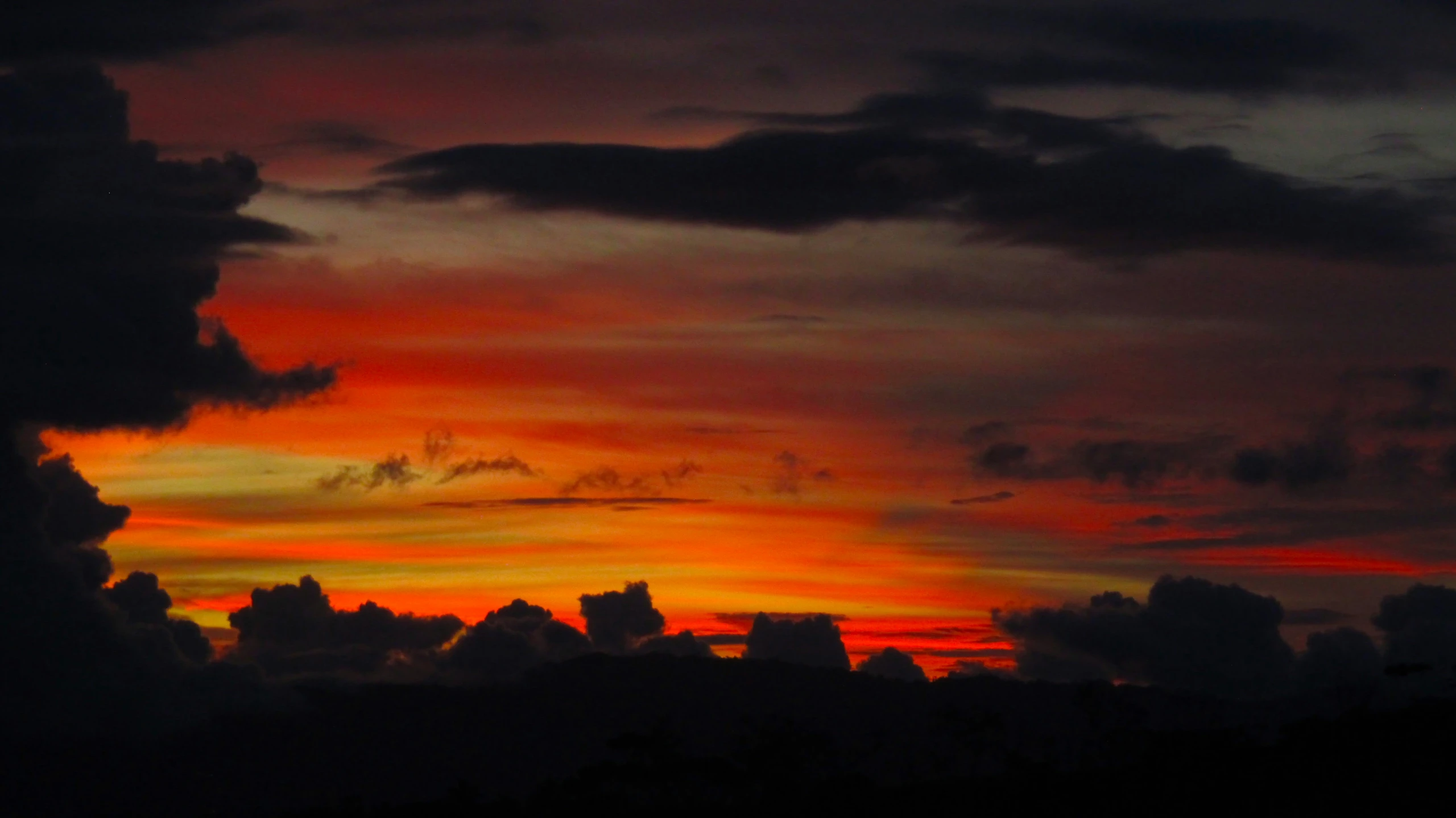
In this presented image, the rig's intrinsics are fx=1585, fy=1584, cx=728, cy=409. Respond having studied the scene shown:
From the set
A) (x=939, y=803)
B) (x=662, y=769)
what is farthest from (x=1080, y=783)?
(x=662, y=769)

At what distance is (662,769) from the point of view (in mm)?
197625

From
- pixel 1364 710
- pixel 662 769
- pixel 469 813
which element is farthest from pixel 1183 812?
pixel 469 813

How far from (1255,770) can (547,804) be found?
9427 cm

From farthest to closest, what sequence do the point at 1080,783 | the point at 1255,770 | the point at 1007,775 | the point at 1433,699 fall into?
1. the point at 1007,775
2. the point at 1433,699
3. the point at 1080,783
4. the point at 1255,770

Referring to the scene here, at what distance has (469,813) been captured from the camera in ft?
649

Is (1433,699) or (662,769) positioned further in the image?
(662,769)

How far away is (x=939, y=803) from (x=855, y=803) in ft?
27.9

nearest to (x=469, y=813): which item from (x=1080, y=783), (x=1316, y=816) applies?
(x=1080, y=783)

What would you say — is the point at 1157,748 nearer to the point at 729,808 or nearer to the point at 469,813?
the point at 729,808

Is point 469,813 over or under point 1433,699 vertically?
under

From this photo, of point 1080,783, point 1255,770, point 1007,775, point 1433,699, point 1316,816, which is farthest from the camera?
point 1007,775

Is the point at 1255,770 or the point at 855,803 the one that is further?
the point at 855,803

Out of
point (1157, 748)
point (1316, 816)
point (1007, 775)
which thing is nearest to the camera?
point (1316, 816)

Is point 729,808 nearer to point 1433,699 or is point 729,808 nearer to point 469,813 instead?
point 469,813
